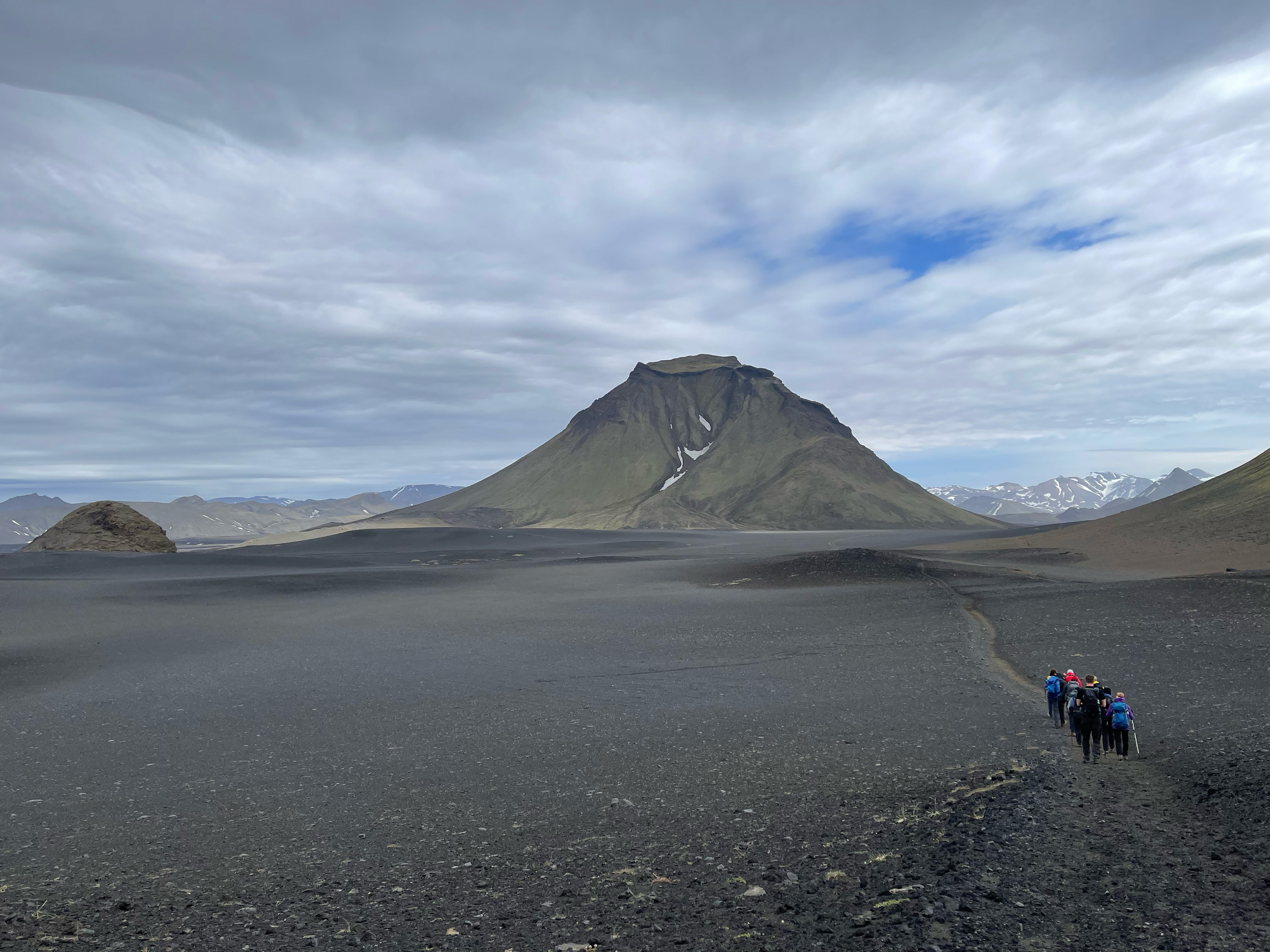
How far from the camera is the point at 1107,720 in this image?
9.42 meters

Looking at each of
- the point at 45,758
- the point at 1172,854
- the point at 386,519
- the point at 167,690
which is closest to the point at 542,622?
the point at 167,690

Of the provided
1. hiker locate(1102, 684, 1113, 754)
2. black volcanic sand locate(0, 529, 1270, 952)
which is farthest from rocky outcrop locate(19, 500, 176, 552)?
hiker locate(1102, 684, 1113, 754)

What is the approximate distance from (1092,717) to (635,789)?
5655mm

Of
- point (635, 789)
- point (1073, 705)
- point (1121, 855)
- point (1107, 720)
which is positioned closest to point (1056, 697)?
point (1073, 705)

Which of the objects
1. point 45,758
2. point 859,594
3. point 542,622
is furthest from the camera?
point 859,594

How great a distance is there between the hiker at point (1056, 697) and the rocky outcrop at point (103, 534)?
52843 mm

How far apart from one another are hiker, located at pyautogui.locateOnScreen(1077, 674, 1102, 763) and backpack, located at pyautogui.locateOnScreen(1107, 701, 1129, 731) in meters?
0.13

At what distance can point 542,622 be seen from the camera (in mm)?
23547

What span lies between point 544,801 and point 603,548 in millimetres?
57604

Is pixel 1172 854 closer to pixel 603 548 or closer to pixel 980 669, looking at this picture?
pixel 980 669

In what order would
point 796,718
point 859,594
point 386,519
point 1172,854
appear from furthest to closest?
point 386,519
point 859,594
point 796,718
point 1172,854

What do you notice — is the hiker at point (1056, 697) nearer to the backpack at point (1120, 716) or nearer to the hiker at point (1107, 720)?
the hiker at point (1107, 720)

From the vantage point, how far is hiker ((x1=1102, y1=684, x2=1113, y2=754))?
9398mm

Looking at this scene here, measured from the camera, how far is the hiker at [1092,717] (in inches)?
367
